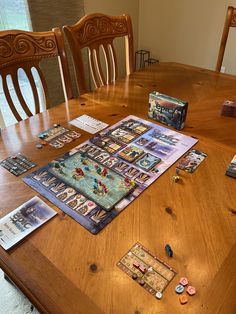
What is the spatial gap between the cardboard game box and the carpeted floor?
1072mm

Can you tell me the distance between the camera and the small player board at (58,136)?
96 cm

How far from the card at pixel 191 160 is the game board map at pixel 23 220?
17.2 inches

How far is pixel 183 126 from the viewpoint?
106 cm

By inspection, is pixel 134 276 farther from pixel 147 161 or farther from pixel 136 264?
pixel 147 161

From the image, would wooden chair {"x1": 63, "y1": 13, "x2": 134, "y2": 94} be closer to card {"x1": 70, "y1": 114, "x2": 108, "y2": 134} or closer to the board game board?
card {"x1": 70, "y1": 114, "x2": 108, "y2": 134}

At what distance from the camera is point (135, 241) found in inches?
24.8

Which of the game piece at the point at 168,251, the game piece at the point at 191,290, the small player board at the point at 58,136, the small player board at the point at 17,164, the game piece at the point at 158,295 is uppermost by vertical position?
the small player board at the point at 58,136

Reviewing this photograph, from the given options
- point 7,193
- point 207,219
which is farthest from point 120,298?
point 7,193

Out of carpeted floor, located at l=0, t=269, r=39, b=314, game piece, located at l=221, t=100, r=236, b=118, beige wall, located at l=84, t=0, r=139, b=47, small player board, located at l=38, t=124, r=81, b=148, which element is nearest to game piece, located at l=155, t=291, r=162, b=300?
small player board, located at l=38, t=124, r=81, b=148

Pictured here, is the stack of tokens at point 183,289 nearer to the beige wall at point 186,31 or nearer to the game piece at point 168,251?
the game piece at point 168,251

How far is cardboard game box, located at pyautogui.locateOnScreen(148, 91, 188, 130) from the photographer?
999 millimetres

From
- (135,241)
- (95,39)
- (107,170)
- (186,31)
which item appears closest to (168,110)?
(107,170)

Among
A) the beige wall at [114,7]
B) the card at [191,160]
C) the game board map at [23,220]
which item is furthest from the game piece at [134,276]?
the beige wall at [114,7]

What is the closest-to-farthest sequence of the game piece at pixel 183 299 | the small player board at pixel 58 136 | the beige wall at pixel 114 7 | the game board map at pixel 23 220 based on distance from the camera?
the game piece at pixel 183 299 < the game board map at pixel 23 220 < the small player board at pixel 58 136 < the beige wall at pixel 114 7
